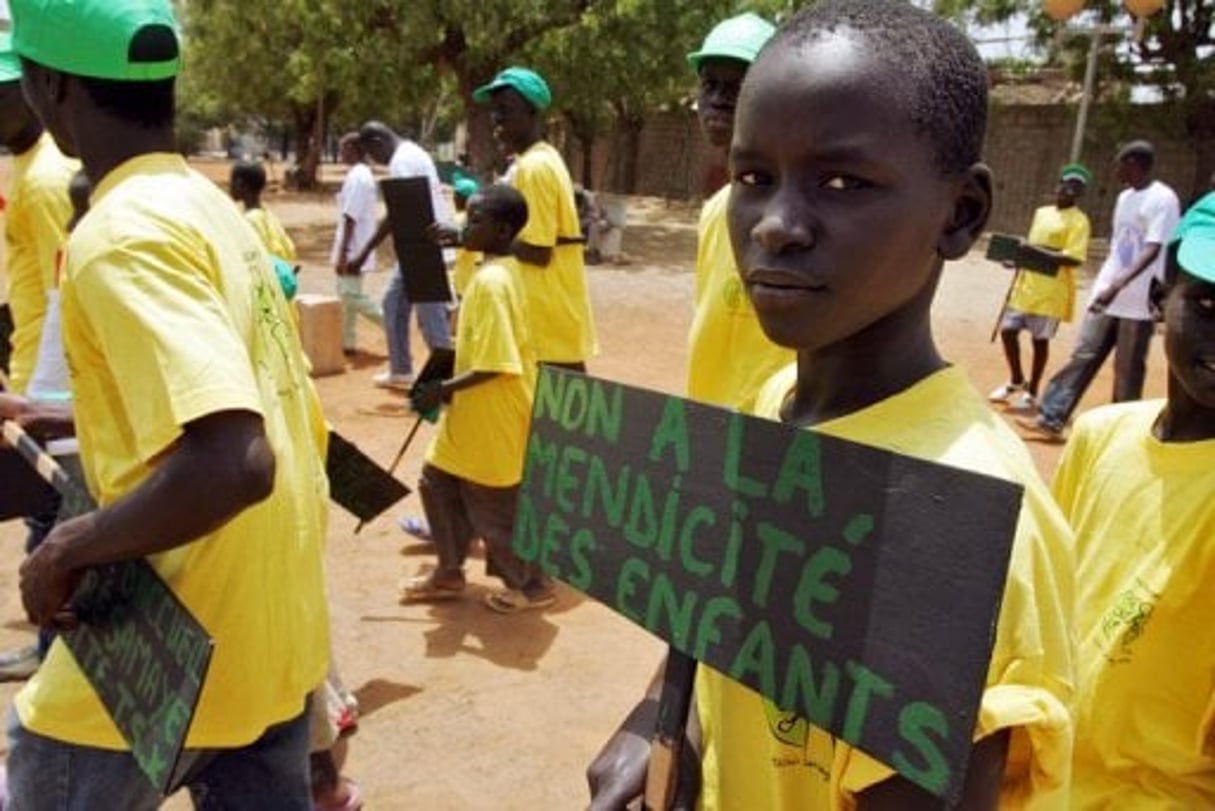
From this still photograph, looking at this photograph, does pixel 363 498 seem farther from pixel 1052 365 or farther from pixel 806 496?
pixel 1052 365

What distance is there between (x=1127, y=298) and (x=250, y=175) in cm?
591

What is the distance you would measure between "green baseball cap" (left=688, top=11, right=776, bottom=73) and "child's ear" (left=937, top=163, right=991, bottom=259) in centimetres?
190

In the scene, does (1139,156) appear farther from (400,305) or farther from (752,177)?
(752,177)

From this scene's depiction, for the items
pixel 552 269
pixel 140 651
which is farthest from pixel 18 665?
pixel 552 269

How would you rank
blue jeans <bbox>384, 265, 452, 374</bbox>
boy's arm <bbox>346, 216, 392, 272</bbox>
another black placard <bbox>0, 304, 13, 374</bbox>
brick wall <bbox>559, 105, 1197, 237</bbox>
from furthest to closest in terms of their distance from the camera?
brick wall <bbox>559, 105, 1197, 237</bbox>, boy's arm <bbox>346, 216, 392, 272</bbox>, blue jeans <bbox>384, 265, 452, 374</bbox>, another black placard <bbox>0, 304, 13, 374</bbox>

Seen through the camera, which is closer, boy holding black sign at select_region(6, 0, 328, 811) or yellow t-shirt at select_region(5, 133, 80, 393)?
boy holding black sign at select_region(6, 0, 328, 811)

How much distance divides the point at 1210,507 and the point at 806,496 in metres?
1.09

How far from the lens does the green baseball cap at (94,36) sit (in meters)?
1.64

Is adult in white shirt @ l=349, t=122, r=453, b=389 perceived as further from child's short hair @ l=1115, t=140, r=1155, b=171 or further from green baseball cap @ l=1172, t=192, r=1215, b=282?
green baseball cap @ l=1172, t=192, r=1215, b=282

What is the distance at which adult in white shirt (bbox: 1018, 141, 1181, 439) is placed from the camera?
6.95m

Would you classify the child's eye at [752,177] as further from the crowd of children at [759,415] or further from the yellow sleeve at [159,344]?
the yellow sleeve at [159,344]

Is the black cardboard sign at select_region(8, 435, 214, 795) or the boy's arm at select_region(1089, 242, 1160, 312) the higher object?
the boy's arm at select_region(1089, 242, 1160, 312)

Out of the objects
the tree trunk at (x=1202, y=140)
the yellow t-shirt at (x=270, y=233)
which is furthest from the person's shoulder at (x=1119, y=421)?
the tree trunk at (x=1202, y=140)

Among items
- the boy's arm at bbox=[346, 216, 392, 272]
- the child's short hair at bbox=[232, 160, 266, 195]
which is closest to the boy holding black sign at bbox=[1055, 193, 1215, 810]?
the child's short hair at bbox=[232, 160, 266, 195]
